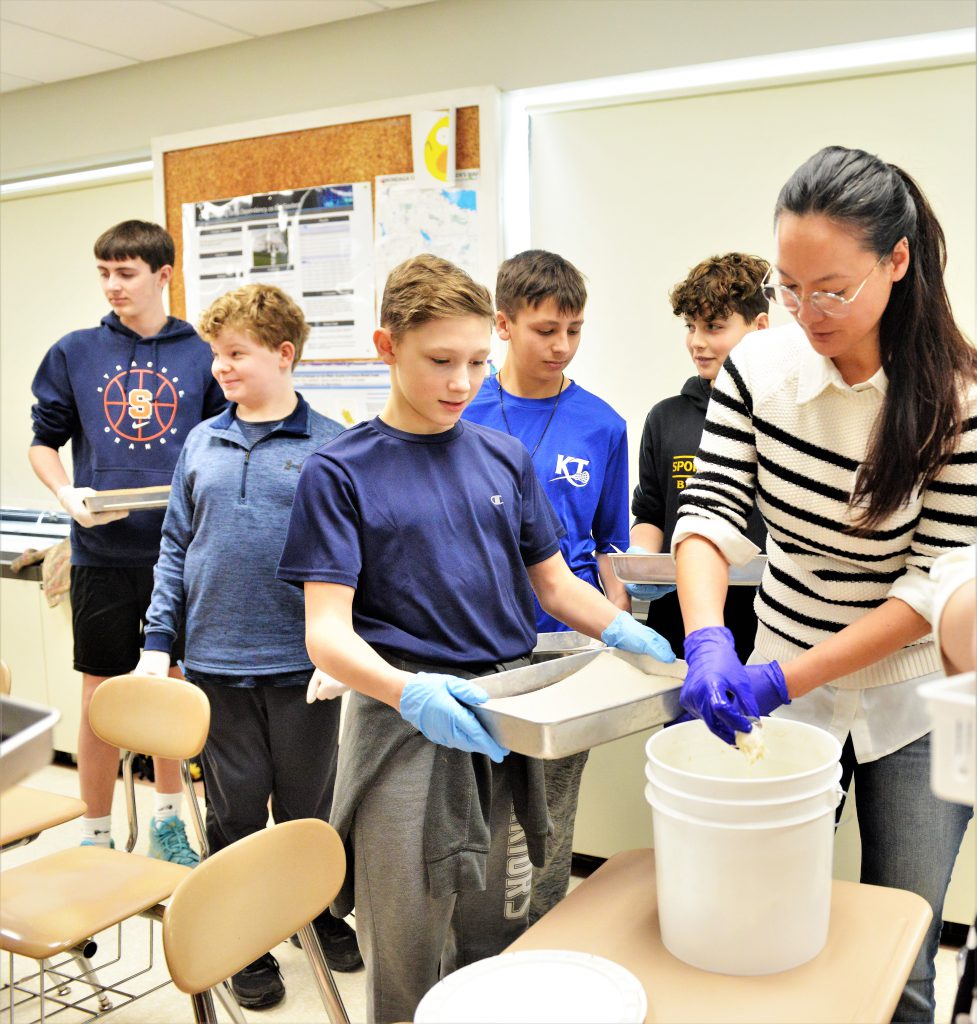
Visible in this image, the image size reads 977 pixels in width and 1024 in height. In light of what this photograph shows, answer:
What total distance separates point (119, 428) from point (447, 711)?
1.83 m

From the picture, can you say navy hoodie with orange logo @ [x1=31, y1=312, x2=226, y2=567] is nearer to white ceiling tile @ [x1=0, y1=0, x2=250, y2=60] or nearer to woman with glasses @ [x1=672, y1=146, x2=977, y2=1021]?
white ceiling tile @ [x1=0, y1=0, x2=250, y2=60]

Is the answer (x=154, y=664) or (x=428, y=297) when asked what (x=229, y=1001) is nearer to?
(x=154, y=664)

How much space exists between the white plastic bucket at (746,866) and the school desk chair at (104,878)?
110 centimetres

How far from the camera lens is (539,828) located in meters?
1.46

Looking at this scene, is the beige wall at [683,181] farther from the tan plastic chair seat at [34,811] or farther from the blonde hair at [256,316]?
the tan plastic chair seat at [34,811]

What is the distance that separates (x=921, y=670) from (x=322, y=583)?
785 millimetres

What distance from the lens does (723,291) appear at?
2096 mm

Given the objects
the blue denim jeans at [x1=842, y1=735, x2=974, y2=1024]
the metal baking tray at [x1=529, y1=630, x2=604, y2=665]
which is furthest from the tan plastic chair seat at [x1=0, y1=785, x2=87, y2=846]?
the blue denim jeans at [x1=842, y1=735, x2=974, y2=1024]

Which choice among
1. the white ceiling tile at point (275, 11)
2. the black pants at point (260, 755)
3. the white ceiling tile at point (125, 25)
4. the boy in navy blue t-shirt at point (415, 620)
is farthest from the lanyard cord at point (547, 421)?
the white ceiling tile at point (125, 25)

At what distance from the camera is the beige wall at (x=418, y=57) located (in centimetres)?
262

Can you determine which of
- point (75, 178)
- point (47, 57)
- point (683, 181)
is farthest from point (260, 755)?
point (75, 178)

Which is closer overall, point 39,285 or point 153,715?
point 153,715

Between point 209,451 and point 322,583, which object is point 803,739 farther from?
point 209,451

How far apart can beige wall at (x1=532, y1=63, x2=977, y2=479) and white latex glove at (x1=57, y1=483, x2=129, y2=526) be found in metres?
1.40
